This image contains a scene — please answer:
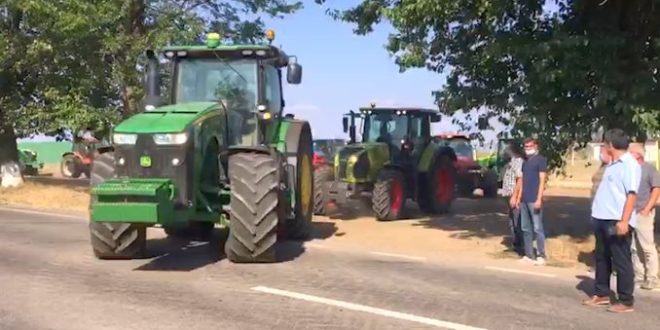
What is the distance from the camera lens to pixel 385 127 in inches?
763

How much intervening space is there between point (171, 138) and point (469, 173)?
1481 centimetres

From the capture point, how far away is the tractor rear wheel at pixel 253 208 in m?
10.3

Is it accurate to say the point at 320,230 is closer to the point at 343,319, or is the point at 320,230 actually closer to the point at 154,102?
the point at 154,102

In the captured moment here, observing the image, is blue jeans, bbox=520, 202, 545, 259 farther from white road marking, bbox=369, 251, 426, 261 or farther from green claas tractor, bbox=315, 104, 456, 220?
green claas tractor, bbox=315, 104, 456, 220

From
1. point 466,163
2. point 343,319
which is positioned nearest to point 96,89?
point 466,163

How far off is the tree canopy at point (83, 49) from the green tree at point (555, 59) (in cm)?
807

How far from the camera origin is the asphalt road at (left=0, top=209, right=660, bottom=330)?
7430mm

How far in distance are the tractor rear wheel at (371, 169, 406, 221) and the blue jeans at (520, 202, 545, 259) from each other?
5.60m

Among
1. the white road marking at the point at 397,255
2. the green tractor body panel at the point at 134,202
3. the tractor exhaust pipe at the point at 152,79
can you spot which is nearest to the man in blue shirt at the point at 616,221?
the white road marking at the point at 397,255

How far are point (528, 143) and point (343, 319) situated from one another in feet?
17.0

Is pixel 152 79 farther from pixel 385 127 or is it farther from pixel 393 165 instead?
pixel 385 127

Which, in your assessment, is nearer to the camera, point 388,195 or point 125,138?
point 125,138

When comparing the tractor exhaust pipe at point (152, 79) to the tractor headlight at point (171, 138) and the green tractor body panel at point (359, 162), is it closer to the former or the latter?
the tractor headlight at point (171, 138)

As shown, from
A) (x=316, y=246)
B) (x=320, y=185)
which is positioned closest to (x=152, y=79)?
(x=316, y=246)
